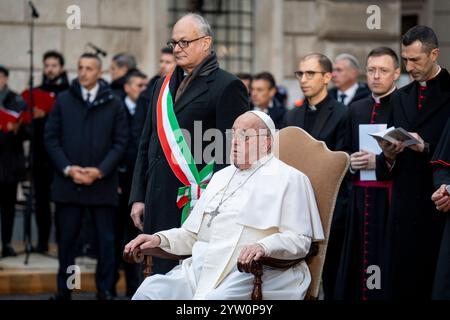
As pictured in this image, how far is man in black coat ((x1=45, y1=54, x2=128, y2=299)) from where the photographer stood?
11266mm

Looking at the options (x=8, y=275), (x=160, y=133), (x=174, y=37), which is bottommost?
(x=8, y=275)

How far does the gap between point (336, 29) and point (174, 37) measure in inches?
368

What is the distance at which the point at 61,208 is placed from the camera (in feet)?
37.2

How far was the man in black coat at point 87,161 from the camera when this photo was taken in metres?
11.3

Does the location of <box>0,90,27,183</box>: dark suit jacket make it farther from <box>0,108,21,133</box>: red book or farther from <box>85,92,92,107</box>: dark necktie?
<box>85,92,92,107</box>: dark necktie

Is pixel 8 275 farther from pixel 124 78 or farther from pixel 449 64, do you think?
pixel 449 64

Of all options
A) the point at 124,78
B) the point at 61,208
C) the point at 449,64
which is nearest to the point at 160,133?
the point at 61,208

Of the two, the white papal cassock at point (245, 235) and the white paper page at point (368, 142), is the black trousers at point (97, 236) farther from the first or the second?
the white papal cassock at point (245, 235)

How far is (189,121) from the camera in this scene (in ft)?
27.7

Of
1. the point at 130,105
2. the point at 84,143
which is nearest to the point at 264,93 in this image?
the point at 130,105

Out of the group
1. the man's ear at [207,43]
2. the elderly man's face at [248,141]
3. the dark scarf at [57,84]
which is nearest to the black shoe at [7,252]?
the dark scarf at [57,84]

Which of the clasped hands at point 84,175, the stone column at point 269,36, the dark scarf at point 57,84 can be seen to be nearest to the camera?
the clasped hands at point 84,175

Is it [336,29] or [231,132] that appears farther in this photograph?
[336,29]

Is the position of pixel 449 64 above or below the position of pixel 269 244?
above
